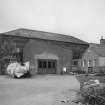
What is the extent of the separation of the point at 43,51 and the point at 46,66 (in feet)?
8.42

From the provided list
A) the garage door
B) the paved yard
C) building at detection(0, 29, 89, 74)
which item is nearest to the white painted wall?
building at detection(0, 29, 89, 74)

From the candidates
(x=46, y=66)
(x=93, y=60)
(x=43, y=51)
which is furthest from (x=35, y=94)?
(x=93, y=60)

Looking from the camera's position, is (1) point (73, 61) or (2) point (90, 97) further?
(1) point (73, 61)

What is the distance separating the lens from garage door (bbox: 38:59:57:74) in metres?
22.0

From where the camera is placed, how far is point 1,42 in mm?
20688

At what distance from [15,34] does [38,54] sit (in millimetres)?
4723

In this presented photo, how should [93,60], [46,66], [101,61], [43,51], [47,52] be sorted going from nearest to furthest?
[43,51]
[47,52]
[46,66]
[101,61]
[93,60]

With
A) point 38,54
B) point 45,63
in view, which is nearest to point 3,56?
point 38,54

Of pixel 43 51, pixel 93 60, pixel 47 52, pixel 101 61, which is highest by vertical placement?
pixel 43 51

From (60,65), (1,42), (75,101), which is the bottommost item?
(75,101)

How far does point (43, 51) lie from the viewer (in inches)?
864

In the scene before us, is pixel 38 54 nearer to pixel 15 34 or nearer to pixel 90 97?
pixel 15 34

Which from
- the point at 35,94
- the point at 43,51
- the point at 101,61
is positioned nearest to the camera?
the point at 35,94

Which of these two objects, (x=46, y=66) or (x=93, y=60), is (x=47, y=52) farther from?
(x=93, y=60)
